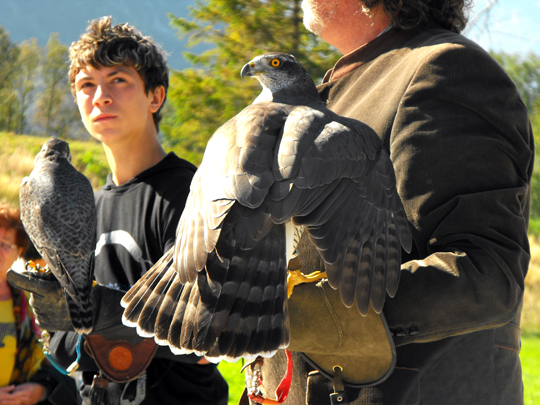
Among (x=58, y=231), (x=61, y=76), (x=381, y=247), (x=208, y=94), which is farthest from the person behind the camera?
(x=61, y=76)

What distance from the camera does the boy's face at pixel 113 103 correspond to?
248 centimetres

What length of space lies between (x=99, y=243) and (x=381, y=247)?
5.27 ft

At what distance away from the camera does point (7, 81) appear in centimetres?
1586

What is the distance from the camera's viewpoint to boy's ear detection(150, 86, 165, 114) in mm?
2793

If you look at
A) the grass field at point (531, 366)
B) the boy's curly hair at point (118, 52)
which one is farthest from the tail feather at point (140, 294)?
the grass field at point (531, 366)

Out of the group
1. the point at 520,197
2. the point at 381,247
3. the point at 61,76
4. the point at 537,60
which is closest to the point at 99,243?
the point at 381,247

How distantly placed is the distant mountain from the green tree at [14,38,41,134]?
101446 mm

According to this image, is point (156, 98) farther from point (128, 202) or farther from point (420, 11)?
point (420, 11)

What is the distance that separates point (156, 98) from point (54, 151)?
25.0 inches

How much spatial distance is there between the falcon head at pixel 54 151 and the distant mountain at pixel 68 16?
120404 millimetres

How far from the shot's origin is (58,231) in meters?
2.24

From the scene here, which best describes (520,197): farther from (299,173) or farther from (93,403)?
(93,403)

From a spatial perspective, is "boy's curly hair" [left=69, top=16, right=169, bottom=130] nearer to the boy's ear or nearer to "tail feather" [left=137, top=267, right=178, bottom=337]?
the boy's ear

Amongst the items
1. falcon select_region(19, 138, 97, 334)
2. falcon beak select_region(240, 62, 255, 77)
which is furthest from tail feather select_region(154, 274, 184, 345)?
falcon beak select_region(240, 62, 255, 77)
